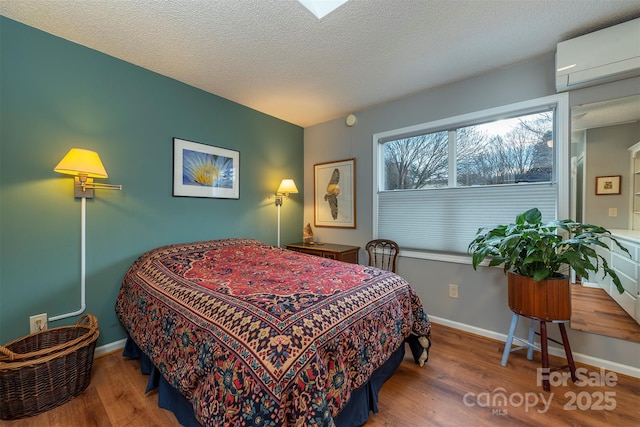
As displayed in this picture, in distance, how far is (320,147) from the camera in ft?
11.8

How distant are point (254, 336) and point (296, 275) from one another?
2.47 ft

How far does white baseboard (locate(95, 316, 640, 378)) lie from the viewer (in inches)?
69.9

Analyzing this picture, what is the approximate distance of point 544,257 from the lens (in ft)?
5.37

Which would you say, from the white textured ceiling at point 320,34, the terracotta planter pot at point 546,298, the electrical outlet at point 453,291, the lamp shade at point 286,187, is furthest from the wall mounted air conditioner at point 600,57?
the lamp shade at point 286,187

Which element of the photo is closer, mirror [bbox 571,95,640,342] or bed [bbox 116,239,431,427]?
bed [bbox 116,239,431,427]

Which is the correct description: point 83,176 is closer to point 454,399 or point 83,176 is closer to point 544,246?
point 454,399

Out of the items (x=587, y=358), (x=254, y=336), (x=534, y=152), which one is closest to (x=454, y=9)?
(x=534, y=152)

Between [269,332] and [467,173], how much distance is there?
245cm

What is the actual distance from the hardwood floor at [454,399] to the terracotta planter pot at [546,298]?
47 cm

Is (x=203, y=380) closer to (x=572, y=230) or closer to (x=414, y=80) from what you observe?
(x=572, y=230)

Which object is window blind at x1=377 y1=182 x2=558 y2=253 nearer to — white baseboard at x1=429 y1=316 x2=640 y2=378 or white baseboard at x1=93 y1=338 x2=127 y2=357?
white baseboard at x1=429 y1=316 x2=640 y2=378

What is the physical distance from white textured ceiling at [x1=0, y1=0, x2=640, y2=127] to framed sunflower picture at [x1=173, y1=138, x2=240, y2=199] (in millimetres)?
664

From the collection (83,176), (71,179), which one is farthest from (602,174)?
(71,179)

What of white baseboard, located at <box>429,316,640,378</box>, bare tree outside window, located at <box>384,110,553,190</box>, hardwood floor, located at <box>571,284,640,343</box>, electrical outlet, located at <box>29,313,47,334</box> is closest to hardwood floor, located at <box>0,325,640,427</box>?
white baseboard, located at <box>429,316,640,378</box>
